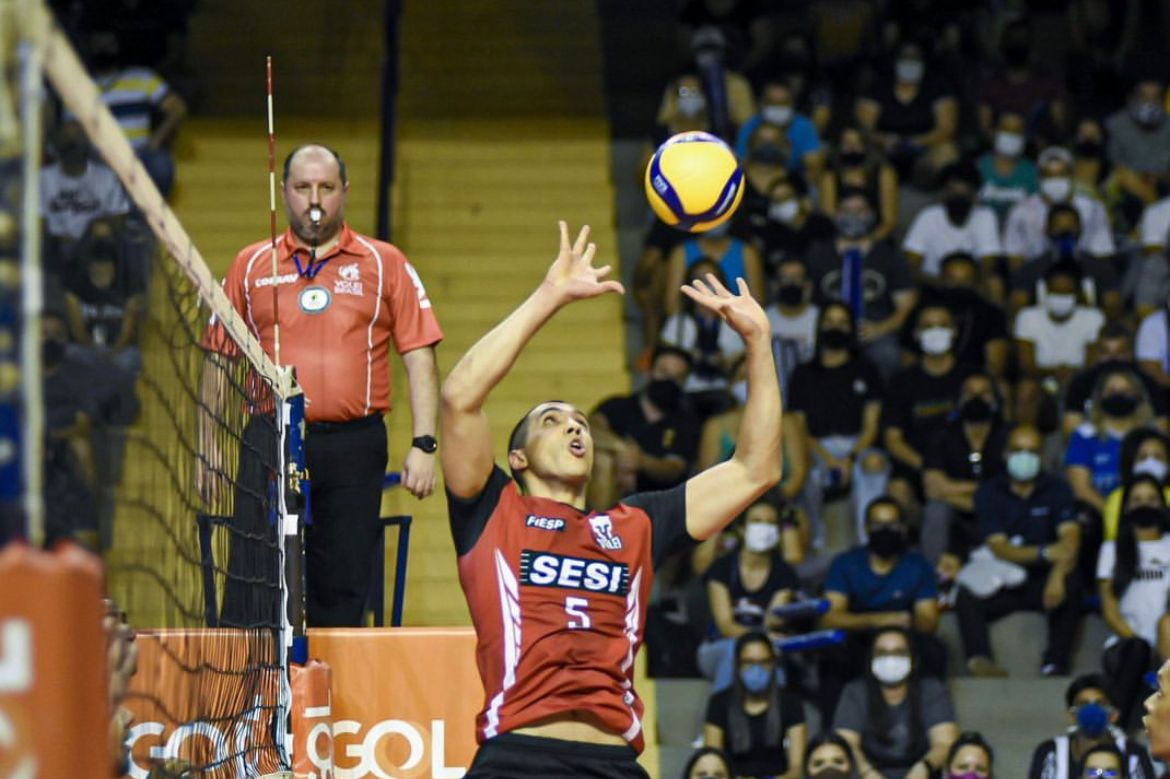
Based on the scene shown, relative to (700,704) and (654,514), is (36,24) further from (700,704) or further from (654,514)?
(700,704)

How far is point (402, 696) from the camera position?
714cm

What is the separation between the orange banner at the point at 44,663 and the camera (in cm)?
324

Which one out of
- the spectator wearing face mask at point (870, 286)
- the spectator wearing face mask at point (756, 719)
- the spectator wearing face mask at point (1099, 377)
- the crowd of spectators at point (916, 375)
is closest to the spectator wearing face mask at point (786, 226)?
the crowd of spectators at point (916, 375)

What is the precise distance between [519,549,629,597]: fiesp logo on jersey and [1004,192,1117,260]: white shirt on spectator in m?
9.36

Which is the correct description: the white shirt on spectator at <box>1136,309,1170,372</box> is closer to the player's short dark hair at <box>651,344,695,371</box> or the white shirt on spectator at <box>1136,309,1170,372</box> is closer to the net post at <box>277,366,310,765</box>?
the player's short dark hair at <box>651,344,695,371</box>

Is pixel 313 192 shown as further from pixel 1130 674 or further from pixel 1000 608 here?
pixel 1000 608

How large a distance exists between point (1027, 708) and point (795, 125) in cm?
566

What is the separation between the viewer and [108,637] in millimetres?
4105

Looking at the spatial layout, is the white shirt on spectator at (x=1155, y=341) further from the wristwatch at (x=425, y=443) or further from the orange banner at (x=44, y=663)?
the orange banner at (x=44, y=663)

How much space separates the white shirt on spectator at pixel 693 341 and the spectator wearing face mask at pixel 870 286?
3.35ft

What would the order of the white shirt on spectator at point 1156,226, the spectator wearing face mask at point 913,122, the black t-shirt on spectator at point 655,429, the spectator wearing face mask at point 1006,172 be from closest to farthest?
1. the black t-shirt on spectator at point 655,429
2. the white shirt on spectator at point 1156,226
3. the spectator wearing face mask at point 1006,172
4. the spectator wearing face mask at point 913,122

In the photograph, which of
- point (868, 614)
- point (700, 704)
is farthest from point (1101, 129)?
point (700, 704)

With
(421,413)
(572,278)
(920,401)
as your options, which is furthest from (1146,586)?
(572,278)

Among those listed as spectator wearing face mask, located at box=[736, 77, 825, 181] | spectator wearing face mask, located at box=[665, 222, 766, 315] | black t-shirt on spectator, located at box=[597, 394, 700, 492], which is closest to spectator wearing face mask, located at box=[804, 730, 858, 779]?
black t-shirt on spectator, located at box=[597, 394, 700, 492]
